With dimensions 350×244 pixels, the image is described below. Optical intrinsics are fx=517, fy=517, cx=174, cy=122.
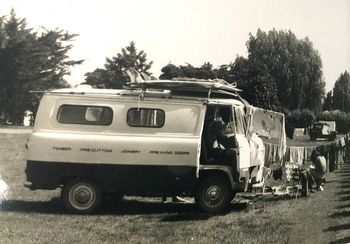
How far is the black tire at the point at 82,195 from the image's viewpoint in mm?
7125

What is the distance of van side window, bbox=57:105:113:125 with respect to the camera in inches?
279

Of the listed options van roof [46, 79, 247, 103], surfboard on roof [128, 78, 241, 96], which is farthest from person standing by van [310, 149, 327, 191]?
surfboard on roof [128, 78, 241, 96]

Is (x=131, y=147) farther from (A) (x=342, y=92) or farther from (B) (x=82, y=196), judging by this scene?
(A) (x=342, y=92)

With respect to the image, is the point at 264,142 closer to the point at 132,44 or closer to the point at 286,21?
the point at 286,21

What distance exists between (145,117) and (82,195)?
138 centimetres

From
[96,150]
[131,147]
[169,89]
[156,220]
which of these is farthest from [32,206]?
[169,89]

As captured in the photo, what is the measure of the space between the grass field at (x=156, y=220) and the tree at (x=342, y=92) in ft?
5.32

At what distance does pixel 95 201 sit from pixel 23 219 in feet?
3.71

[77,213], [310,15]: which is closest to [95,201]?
[77,213]

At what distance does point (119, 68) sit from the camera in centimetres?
707

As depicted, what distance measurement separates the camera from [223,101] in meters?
7.49

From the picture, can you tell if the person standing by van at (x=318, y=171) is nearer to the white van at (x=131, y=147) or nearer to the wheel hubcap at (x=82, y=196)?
the white van at (x=131, y=147)

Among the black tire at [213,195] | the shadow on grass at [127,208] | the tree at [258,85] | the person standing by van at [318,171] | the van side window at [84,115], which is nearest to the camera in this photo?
the shadow on grass at [127,208]

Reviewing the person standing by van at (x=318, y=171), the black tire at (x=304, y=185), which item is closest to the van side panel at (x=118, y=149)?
the black tire at (x=304, y=185)
